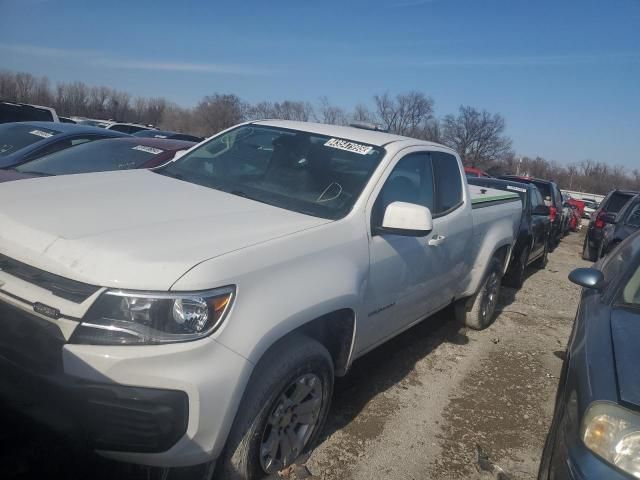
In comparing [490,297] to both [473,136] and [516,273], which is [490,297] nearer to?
[516,273]

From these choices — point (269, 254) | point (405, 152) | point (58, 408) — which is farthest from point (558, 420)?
point (58, 408)

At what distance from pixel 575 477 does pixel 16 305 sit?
238 centimetres

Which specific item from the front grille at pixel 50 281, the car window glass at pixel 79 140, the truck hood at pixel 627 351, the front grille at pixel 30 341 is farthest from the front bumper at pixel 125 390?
the car window glass at pixel 79 140

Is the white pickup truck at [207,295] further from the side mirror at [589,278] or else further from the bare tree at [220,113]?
the bare tree at [220,113]

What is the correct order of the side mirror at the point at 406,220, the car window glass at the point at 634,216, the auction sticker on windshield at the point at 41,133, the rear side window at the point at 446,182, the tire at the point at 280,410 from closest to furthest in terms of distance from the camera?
1. the tire at the point at 280,410
2. the side mirror at the point at 406,220
3. the rear side window at the point at 446,182
4. the auction sticker on windshield at the point at 41,133
5. the car window glass at the point at 634,216

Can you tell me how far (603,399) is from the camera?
7.30 ft

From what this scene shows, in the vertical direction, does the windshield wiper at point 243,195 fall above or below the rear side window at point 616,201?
above

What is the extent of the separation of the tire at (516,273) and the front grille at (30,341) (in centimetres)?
740

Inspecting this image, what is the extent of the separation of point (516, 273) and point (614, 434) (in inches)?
258

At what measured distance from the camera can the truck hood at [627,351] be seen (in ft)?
7.32

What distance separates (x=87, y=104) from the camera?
6688cm

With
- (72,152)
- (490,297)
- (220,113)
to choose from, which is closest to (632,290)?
(490,297)

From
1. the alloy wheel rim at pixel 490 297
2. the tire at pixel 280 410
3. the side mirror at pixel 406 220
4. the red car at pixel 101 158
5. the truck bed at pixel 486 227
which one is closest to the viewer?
the tire at pixel 280 410

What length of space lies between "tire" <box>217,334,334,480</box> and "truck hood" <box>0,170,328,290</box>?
0.57 m
